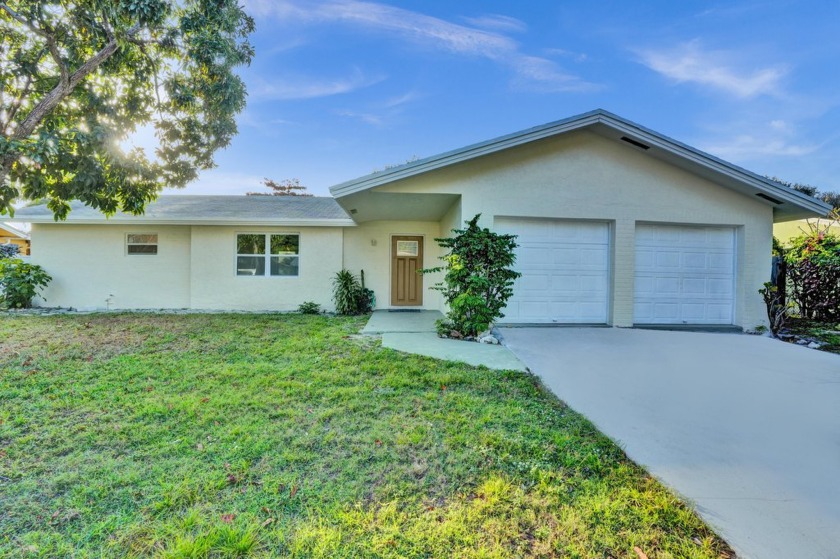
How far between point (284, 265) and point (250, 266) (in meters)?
0.95

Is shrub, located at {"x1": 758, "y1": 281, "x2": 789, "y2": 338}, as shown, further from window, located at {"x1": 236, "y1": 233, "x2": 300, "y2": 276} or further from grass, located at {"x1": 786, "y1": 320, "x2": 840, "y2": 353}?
window, located at {"x1": 236, "y1": 233, "x2": 300, "y2": 276}

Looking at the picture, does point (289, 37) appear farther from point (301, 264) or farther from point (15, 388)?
point (15, 388)

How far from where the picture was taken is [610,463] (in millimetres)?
2537

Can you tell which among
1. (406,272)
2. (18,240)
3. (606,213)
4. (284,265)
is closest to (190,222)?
(284,265)

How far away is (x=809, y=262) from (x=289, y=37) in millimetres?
13788

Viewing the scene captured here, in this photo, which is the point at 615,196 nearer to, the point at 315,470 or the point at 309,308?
the point at 315,470

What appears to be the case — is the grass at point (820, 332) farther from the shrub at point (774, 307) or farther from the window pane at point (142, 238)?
the window pane at point (142, 238)

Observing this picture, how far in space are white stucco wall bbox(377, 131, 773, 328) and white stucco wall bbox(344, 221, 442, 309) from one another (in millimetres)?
3414

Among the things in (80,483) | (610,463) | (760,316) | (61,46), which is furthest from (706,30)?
(61,46)

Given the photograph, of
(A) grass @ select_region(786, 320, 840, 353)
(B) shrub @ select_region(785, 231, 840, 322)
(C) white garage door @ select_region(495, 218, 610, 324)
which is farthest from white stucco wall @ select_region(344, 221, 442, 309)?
(B) shrub @ select_region(785, 231, 840, 322)

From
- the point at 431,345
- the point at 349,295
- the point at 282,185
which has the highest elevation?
the point at 282,185

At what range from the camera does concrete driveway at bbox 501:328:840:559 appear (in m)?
1.99

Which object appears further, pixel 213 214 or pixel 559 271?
pixel 213 214

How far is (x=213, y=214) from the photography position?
9953 millimetres
